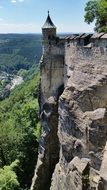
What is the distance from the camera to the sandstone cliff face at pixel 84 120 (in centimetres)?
2325

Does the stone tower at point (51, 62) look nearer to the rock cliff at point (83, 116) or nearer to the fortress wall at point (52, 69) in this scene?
the fortress wall at point (52, 69)

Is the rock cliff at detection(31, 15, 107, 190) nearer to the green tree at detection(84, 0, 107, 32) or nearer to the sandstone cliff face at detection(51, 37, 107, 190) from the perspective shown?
the sandstone cliff face at detection(51, 37, 107, 190)

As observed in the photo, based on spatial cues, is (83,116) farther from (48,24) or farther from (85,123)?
(48,24)

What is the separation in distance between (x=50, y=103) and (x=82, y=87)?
945cm

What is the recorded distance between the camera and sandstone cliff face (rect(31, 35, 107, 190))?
76.3 feet

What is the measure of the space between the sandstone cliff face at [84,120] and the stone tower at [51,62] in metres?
4.02

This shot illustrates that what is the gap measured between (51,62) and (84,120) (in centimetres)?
1340

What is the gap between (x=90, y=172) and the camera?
2391 centimetres

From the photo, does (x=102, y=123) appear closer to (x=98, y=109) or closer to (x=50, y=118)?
(x=98, y=109)

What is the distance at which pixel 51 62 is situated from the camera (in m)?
37.4

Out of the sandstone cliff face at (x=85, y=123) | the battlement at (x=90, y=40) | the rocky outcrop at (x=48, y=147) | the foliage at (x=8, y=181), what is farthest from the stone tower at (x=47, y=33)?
the foliage at (x=8, y=181)

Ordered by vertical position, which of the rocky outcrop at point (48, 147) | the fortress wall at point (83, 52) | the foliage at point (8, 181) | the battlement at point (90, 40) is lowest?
the foliage at point (8, 181)

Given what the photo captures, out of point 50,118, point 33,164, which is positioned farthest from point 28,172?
point 50,118

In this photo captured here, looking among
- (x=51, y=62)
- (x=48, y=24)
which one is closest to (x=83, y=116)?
(x=51, y=62)
